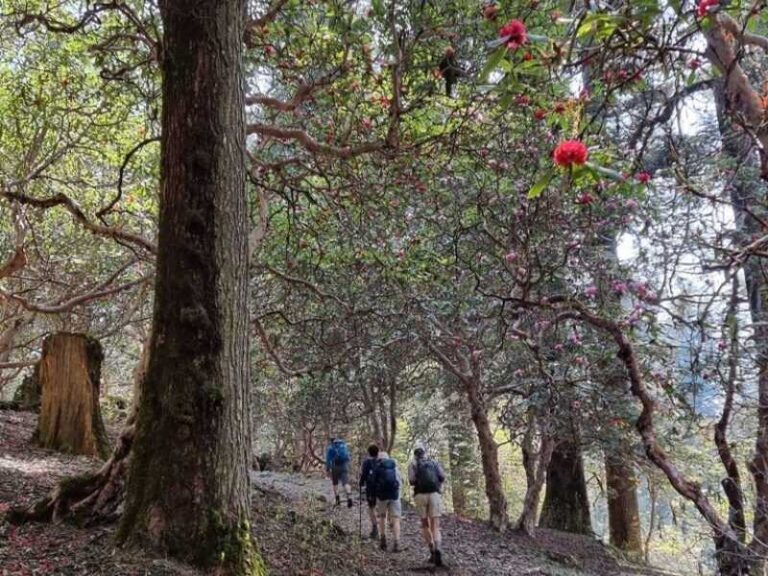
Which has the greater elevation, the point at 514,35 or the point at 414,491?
the point at 514,35

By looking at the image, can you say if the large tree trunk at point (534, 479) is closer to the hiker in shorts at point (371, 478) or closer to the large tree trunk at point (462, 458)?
the large tree trunk at point (462, 458)

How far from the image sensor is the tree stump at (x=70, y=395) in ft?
26.2

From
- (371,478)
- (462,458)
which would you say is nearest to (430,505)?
(371,478)

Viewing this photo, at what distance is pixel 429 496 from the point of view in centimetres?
825

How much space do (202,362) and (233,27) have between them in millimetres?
2222

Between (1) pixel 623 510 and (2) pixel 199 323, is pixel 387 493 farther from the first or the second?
(1) pixel 623 510

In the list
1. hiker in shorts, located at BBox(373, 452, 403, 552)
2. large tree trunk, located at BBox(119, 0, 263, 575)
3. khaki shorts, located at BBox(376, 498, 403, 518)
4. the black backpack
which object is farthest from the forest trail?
large tree trunk, located at BBox(119, 0, 263, 575)

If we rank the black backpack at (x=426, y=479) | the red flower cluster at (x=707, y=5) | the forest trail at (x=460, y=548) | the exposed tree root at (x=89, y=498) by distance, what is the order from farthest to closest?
the black backpack at (x=426, y=479), the forest trail at (x=460, y=548), the exposed tree root at (x=89, y=498), the red flower cluster at (x=707, y=5)

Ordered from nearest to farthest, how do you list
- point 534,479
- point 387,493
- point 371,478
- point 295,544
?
point 295,544 → point 387,493 → point 371,478 → point 534,479

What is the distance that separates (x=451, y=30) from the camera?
200 inches

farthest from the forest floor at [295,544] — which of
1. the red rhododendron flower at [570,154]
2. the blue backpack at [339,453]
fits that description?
the red rhododendron flower at [570,154]

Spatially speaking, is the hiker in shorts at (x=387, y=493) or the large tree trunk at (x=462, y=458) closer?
the hiker in shorts at (x=387, y=493)

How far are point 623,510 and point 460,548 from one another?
22.3 ft

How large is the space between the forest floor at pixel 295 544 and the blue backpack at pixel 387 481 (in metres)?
0.76
